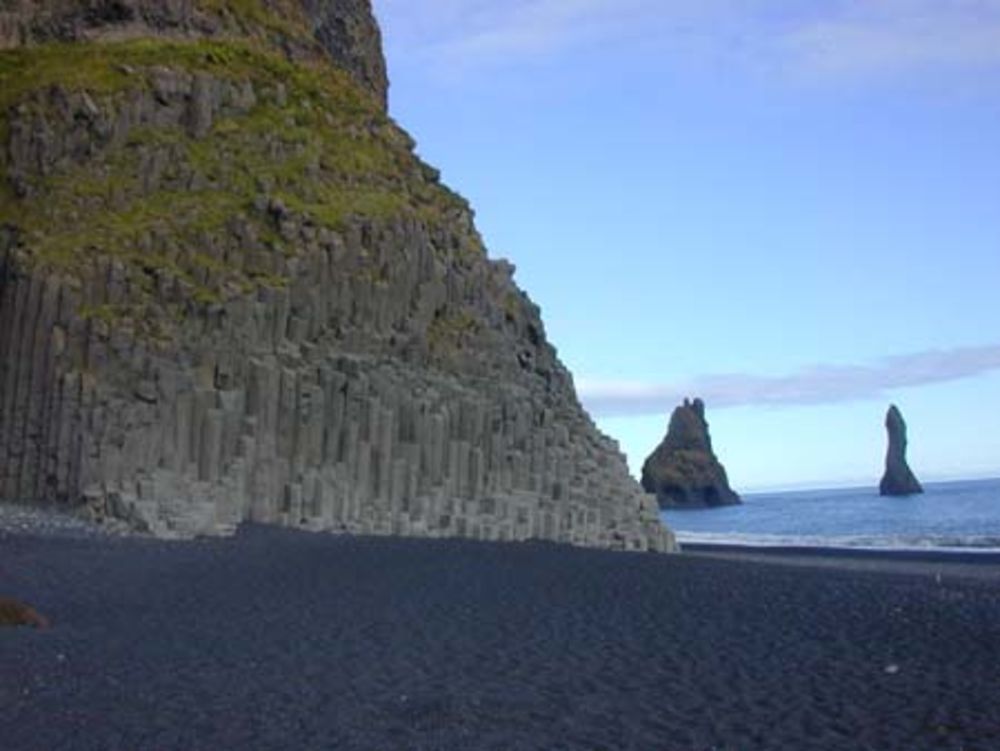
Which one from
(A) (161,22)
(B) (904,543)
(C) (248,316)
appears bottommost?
(B) (904,543)

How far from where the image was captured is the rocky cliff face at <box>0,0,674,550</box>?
1161 inches

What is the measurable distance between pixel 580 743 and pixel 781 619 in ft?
24.8

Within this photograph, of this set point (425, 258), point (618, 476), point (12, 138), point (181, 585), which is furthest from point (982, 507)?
point (181, 585)

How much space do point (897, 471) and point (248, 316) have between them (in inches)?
5205

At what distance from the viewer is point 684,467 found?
146 meters

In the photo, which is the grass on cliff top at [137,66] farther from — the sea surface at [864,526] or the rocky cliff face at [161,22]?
the sea surface at [864,526]

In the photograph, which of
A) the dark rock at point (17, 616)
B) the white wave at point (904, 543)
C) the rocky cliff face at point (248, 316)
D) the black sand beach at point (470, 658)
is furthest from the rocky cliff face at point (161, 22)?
the white wave at point (904, 543)

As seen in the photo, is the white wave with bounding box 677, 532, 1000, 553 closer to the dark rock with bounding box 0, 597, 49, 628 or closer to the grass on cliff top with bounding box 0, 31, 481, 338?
the grass on cliff top with bounding box 0, 31, 481, 338

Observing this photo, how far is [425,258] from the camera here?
3697 centimetres

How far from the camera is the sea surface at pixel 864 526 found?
60047 mm

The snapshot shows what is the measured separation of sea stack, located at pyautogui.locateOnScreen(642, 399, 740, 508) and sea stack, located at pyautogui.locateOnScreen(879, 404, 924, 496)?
20432 mm

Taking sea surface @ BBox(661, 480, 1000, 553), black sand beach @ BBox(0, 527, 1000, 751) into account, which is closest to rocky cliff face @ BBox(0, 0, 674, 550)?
black sand beach @ BBox(0, 527, 1000, 751)

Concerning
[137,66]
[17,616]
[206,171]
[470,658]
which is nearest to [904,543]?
[206,171]

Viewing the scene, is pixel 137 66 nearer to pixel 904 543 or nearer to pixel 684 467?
pixel 904 543
